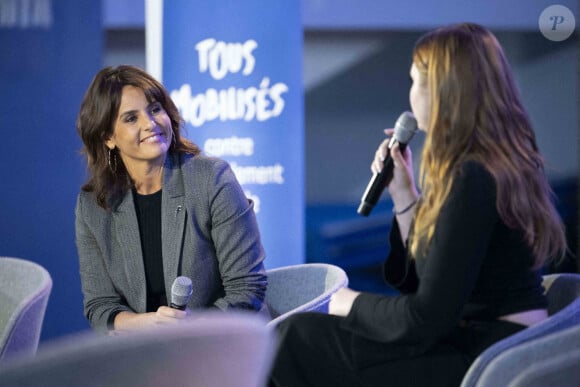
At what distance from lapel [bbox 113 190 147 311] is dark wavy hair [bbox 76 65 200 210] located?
55 millimetres

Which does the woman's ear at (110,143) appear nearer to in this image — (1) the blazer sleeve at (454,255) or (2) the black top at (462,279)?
(2) the black top at (462,279)

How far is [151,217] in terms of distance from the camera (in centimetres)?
274

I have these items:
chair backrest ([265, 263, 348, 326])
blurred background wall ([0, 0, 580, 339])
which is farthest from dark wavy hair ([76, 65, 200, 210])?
blurred background wall ([0, 0, 580, 339])

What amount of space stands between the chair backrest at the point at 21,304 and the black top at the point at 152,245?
0.29 meters

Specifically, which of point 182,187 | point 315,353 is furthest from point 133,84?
point 315,353

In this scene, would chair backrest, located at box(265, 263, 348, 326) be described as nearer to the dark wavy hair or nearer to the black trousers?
the dark wavy hair

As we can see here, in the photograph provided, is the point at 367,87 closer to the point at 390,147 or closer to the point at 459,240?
the point at 390,147

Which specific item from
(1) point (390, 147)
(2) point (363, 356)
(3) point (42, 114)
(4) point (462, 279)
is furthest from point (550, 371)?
(3) point (42, 114)

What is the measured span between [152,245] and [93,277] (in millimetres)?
199

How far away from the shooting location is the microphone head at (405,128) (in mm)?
2166

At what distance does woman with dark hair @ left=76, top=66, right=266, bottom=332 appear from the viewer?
264cm

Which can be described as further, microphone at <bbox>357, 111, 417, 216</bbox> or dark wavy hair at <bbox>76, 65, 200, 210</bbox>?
dark wavy hair at <bbox>76, 65, 200, 210</bbox>

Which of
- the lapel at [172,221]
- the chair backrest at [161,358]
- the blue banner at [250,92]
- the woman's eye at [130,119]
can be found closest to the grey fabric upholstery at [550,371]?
the chair backrest at [161,358]

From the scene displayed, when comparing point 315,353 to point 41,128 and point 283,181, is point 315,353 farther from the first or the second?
point 41,128
